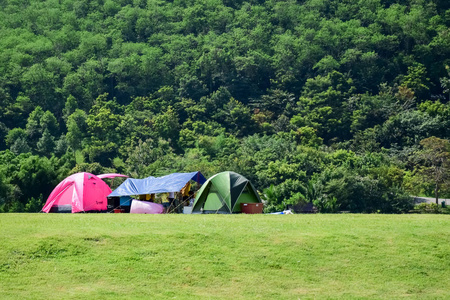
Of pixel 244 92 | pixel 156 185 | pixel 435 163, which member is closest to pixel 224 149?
Answer: pixel 435 163

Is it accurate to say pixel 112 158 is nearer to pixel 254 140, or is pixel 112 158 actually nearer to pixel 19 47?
pixel 254 140

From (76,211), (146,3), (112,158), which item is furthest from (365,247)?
(146,3)

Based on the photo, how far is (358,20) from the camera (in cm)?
11888

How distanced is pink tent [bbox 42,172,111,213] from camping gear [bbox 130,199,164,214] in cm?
269

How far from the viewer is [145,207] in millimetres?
32156

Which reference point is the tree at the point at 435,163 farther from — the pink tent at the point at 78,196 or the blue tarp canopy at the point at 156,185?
the pink tent at the point at 78,196

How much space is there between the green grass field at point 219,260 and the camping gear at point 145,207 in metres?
8.01

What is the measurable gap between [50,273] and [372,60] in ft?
303

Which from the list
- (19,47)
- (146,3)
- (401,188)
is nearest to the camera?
(401,188)

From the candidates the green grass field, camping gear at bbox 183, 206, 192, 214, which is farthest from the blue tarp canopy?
the green grass field

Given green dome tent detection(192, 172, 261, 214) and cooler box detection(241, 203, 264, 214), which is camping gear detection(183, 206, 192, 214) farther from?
cooler box detection(241, 203, 264, 214)

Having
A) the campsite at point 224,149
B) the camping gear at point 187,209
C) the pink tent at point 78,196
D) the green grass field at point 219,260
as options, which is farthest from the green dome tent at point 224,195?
the green grass field at point 219,260

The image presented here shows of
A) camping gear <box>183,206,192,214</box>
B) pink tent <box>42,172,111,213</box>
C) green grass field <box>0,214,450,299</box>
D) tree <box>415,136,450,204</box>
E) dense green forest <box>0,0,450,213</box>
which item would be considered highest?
dense green forest <box>0,0,450,213</box>

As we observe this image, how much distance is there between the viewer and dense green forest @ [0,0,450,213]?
2712 inches
